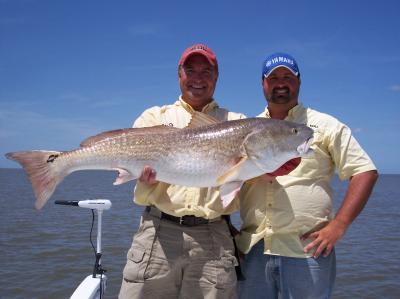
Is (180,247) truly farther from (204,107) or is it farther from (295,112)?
(295,112)

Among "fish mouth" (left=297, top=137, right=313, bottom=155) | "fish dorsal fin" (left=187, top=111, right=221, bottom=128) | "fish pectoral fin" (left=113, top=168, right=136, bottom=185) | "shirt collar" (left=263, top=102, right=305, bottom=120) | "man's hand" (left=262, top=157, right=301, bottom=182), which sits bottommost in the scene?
"fish pectoral fin" (left=113, top=168, right=136, bottom=185)

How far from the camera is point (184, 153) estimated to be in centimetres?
457

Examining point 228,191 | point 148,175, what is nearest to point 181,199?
point 148,175

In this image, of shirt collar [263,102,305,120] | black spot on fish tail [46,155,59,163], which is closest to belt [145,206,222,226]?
black spot on fish tail [46,155,59,163]

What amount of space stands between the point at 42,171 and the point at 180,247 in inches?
69.0

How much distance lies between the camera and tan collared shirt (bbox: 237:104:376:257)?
4645mm

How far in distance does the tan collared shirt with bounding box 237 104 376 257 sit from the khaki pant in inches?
18.6

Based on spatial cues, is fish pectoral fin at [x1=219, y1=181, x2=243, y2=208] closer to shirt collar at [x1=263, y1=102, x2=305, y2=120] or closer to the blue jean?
the blue jean

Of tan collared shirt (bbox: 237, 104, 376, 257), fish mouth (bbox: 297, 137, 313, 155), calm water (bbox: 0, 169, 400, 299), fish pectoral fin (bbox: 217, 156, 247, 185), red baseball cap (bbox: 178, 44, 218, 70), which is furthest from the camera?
calm water (bbox: 0, 169, 400, 299)

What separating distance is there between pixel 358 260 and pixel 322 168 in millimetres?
12490

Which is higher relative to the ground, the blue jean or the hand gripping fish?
the hand gripping fish

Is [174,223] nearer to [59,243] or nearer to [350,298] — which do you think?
[350,298]

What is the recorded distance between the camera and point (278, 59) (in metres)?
5.05

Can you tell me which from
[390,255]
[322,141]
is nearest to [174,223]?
[322,141]
